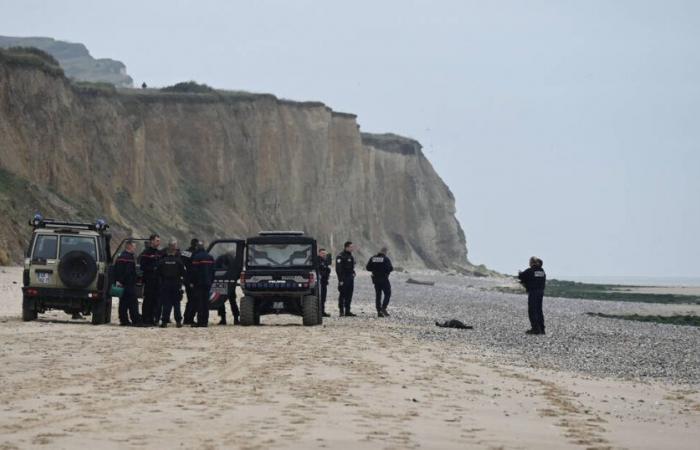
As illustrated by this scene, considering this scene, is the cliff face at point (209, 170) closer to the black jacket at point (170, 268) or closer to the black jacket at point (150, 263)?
the black jacket at point (150, 263)

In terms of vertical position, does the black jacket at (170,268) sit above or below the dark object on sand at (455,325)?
above

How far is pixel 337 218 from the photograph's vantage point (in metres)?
102

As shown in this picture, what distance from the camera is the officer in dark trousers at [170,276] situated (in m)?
23.6

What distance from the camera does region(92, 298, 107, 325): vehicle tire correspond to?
23828 mm

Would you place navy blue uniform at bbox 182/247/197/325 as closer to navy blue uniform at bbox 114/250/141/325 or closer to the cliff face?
navy blue uniform at bbox 114/250/141/325

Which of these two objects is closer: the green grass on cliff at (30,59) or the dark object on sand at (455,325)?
the dark object on sand at (455,325)

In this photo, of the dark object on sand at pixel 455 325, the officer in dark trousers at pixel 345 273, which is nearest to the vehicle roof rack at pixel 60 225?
the officer in dark trousers at pixel 345 273

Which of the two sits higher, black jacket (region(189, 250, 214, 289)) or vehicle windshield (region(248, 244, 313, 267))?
vehicle windshield (region(248, 244, 313, 267))

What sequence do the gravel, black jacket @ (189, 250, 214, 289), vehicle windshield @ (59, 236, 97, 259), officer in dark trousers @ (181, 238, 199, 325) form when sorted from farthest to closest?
1. officer in dark trousers @ (181, 238, 199, 325)
2. black jacket @ (189, 250, 214, 289)
3. vehicle windshield @ (59, 236, 97, 259)
4. the gravel

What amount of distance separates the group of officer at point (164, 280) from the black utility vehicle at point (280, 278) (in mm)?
1056

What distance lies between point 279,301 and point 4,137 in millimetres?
39894

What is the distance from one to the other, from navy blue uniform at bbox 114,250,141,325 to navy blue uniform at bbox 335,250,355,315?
5.93m

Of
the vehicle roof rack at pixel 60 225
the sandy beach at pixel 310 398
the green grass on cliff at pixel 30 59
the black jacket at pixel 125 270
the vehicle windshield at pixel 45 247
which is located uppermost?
the green grass on cliff at pixel 30 59

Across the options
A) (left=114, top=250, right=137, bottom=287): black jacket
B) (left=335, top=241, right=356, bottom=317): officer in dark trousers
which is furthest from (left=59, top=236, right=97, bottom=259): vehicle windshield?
(left=335, top=241, right=356, bottom=317): officer in dark trousers
